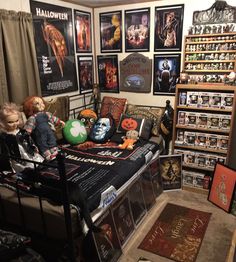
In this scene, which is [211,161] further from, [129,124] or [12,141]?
[12,141]

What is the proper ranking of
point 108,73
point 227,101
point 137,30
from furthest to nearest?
1. point 108,73
2. point 137,30
3. point 227,101

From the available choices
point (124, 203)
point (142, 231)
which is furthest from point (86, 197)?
point (142, 231)

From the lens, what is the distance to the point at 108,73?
11.7 ft

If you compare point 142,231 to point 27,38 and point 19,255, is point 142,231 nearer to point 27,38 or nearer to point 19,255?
point 19,255

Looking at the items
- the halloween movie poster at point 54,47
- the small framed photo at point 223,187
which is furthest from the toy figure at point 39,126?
the small framed photo at point 223,187

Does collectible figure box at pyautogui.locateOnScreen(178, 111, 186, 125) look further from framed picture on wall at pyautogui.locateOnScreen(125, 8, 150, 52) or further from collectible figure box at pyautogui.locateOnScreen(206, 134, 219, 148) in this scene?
framed picture on wall at pyautogui.locateOnScreen(125, 8, 150, 52)

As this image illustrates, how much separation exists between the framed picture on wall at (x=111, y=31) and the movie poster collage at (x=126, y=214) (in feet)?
5.66

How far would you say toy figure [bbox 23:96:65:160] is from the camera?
2344mm

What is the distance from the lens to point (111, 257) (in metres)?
1.90

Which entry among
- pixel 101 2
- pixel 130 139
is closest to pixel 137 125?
pixel 130 139

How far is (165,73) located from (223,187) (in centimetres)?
154

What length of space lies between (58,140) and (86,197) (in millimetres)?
1235

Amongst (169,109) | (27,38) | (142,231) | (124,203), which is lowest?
(142,231)

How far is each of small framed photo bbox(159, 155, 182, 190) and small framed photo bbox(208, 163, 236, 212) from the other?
40 cm
